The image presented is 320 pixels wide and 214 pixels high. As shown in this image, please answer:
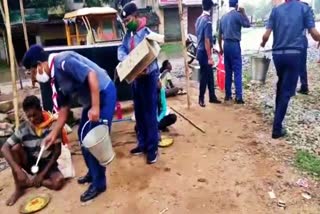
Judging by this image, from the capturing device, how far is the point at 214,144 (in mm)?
4262

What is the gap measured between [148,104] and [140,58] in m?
0.51

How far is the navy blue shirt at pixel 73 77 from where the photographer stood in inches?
104

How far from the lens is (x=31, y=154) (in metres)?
3.43

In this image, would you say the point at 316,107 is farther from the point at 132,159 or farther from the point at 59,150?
the point at 59,150

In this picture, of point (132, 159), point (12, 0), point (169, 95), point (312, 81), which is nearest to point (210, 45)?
point (169, 95)

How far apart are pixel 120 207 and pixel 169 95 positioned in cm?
381

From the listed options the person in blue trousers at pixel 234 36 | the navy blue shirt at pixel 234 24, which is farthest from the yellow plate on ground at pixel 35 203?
the navy blue shirt at pixel 234 24

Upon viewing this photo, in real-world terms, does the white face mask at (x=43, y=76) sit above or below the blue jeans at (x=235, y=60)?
above

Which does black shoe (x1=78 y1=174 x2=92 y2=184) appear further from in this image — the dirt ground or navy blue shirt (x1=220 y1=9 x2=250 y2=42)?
navy blue shirt (x1=220 y1=9 x2=250 y2=42)

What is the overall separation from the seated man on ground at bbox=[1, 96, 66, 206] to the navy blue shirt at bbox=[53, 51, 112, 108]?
1.77 ft

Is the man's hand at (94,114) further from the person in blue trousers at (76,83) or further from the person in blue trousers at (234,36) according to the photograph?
the person in blue trousers at (234,36)

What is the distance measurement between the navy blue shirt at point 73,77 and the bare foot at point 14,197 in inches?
42.5

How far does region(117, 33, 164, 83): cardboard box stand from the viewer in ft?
10.9

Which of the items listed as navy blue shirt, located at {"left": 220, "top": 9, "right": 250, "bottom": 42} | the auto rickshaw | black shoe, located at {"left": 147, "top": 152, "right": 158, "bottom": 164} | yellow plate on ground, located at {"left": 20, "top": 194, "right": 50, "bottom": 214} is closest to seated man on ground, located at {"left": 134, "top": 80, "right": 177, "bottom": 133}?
black shoe, located at {"left": 147, "top": 152, "right": 158, "bottom": 164}
